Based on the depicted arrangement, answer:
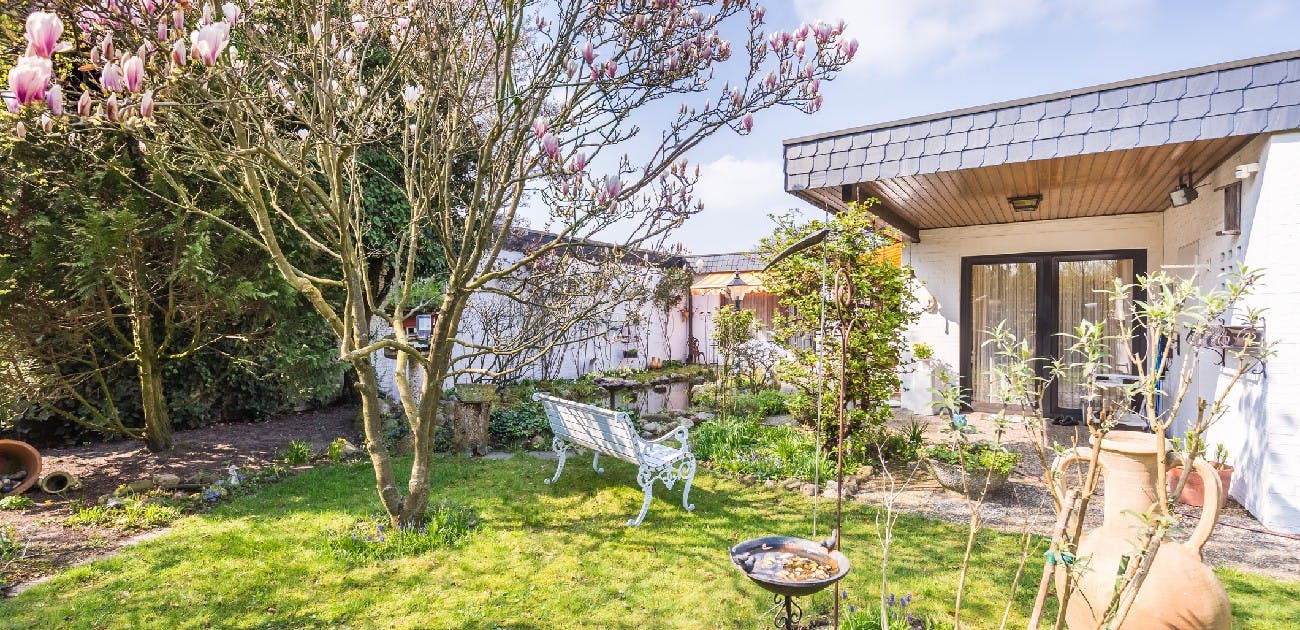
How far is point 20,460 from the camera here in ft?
16.9

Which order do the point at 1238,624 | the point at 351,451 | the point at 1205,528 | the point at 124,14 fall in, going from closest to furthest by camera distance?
1. the point at 1205,528
2. the point at 124,14
3. the point at 1238,624
4. the point at 351,451

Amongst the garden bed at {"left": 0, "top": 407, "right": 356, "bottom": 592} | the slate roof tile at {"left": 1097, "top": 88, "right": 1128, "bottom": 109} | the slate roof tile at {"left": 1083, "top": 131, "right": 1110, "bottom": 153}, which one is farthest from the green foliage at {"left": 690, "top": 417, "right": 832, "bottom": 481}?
the garden bed at {"left": 0, "top": 407, "right": 356, "bottom": 592}

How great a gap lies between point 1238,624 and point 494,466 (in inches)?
225

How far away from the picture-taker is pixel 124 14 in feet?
8.88

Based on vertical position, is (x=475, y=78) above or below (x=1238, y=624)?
above

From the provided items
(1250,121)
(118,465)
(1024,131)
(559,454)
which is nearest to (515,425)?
(559,454)

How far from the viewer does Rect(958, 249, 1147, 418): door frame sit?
7770mm

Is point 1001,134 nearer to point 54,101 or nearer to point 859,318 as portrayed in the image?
point 859,318

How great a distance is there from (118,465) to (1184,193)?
11.0 metres

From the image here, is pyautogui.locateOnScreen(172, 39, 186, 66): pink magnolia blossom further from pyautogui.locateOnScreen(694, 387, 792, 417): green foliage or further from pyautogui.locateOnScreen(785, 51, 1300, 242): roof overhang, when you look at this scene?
pyautogui.locateOnScreen(694, 387, 792, 417): green foliage

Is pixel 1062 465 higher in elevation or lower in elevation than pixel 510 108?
lower

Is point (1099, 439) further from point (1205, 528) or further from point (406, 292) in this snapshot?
point (406, 292)

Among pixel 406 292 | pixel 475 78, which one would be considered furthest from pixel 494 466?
pixel 475 78

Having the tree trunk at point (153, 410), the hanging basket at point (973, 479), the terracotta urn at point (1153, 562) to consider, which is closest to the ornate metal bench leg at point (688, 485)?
the hanging basket at point (973, 479)
